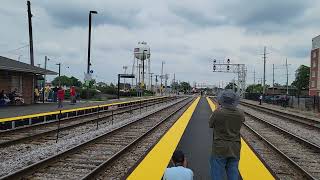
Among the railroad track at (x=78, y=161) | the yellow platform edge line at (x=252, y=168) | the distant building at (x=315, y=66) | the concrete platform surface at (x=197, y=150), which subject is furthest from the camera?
the distant building at (x=315, y=66)

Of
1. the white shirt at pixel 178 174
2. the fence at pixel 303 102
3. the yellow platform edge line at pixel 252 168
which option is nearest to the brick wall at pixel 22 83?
the yellow platform edge line at pixel 252 168

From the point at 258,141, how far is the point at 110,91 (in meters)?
62.1

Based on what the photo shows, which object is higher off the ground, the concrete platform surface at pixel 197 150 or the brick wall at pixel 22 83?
the brick wall at pixel 22 83

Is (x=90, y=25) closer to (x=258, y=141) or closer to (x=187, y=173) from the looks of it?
(x=258, y=141)

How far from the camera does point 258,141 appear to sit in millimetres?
18062

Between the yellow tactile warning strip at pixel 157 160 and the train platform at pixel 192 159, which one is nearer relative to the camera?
the yellow tactile warning strip at pixel 157 160

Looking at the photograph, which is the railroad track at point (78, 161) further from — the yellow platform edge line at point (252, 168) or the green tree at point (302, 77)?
the green tree at point (302, 77)

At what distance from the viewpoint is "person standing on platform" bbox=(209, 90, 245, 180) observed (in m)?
6.13

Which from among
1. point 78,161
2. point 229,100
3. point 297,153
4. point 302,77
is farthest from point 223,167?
point 302,77

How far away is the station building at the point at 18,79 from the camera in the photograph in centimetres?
3123

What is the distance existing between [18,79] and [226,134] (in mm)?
29768

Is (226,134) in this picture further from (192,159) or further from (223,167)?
(192,159)

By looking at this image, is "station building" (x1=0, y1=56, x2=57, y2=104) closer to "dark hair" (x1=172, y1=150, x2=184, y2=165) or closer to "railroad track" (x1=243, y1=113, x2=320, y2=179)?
"railroad track" (x1=243, y1=113, x2=320, y2=179)

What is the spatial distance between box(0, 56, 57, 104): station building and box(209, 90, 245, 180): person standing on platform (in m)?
24.6
